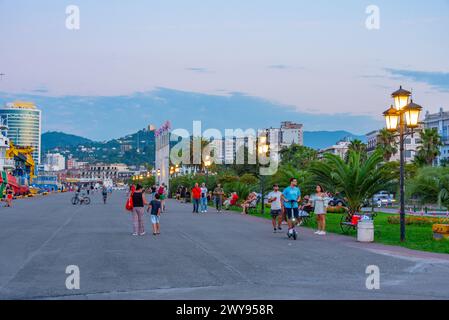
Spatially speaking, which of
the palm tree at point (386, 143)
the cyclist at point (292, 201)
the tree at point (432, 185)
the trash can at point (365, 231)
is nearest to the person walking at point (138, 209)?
the cyclist at point (292, 201)

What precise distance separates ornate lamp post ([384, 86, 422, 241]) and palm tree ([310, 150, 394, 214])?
492 cm

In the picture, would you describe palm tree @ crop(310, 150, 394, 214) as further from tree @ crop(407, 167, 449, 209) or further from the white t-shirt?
tree @ crop(407, 167, 449, 209)

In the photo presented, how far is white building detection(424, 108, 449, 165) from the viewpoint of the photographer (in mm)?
112262

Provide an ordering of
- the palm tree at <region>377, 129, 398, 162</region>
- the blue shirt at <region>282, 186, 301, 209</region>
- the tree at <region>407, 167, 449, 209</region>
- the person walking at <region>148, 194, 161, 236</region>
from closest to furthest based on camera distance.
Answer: the tree at <region>407, 167, 449, 209</region> → the blue shirt at <region>282, 186, 301, 209</region> → the person walking at <region>148, 194, 161, 236</region> → the palm tree at <region>377, 129, 398, 162</region>

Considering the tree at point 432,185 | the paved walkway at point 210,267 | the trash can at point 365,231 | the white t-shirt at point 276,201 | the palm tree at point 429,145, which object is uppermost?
the palm tree at point 429,145

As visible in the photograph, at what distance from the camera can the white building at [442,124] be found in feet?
368

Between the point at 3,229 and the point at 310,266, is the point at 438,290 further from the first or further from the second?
the point at 3,229

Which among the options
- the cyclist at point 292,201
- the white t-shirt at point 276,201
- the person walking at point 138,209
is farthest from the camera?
the white t-shirt at point 276,201

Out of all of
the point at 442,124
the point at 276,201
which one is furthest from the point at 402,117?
the point at 442,124

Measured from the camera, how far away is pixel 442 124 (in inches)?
4594

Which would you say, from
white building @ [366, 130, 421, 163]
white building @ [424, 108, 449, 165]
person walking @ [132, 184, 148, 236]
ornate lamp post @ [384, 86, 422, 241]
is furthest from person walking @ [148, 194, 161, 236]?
white building @ [424, 108, 449, 165]

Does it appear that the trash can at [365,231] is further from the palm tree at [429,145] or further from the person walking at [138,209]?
the palm tree at [429,145]

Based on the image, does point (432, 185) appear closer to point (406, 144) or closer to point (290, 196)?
point (290, 196)

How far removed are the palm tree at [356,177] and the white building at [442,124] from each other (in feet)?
304
